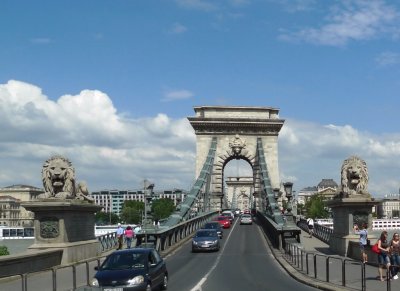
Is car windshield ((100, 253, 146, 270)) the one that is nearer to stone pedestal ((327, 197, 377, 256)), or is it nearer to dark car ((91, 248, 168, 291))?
dark car ((91, 248, 168, 291))

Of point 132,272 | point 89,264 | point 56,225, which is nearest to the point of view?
point 132,272

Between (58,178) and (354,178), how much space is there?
43.7 feet

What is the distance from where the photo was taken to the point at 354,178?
29266 mm

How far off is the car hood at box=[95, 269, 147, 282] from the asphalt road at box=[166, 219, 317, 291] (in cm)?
261

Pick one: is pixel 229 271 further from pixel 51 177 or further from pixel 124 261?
pixel 51 177

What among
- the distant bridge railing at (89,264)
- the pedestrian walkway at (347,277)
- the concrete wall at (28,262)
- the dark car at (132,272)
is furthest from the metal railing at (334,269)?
the concrete wall at (28,262)

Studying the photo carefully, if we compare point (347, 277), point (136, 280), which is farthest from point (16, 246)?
point (136, 280)

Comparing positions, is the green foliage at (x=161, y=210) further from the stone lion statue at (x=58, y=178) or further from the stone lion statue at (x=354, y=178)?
the stone lion statue at (x=58, y=178)

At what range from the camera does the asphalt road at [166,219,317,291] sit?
782 inches

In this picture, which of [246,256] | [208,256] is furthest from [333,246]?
[208,256]

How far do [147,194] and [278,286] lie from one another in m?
16.3

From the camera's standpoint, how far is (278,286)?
19766mm

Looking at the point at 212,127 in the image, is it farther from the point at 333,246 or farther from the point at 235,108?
the point at 333,246

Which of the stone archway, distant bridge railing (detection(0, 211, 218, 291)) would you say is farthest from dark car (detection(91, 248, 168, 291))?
the stone archway
